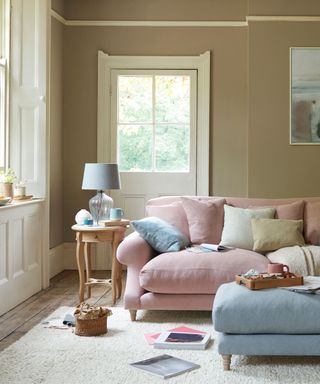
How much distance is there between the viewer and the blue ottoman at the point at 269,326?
3.20 metres

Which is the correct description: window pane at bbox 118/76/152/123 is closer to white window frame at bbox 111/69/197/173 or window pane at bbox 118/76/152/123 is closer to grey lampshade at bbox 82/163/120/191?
white window frame at bbox 111/69/197/173

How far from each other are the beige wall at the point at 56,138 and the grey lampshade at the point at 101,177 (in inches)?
47.5

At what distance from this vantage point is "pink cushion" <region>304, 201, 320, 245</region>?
15.6ft

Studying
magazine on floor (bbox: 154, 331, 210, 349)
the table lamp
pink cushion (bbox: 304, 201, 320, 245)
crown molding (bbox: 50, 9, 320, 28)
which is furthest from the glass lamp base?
crown molding (bbox: 50, 9, 320, 28)

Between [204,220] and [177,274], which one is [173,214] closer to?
[204,220]

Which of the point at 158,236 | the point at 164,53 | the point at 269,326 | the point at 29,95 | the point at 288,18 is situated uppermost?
the point at 288,18

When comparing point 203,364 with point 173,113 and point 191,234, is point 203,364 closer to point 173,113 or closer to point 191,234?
point 191,234

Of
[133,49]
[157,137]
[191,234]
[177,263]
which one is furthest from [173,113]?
[177,263]

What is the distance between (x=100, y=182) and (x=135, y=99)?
69.4 inches

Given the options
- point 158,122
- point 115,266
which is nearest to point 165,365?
point 115,266

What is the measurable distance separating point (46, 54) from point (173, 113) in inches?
63.7

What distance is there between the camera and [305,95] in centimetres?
596

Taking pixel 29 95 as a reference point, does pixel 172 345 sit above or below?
below

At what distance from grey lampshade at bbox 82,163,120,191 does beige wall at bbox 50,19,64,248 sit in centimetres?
121
